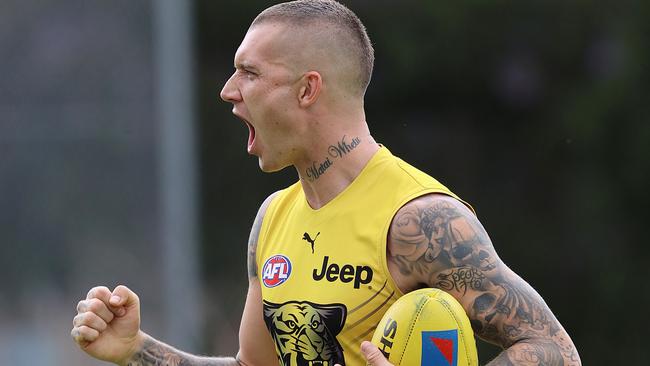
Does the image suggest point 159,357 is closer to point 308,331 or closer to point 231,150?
point 308,331

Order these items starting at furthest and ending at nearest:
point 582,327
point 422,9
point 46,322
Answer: point 422,9, point 582,327, point 46,322

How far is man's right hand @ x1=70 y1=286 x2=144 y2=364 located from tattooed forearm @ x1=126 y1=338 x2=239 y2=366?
3 cm

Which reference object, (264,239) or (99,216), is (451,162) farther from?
(264,239)

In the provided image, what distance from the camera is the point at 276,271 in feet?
14.3

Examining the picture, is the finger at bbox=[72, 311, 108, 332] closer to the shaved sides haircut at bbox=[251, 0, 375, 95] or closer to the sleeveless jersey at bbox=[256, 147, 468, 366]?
the sleeveless jersey at bbox=[256, 147, 468, 366]

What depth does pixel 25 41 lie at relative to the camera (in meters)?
10.4

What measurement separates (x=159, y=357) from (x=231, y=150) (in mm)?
9185

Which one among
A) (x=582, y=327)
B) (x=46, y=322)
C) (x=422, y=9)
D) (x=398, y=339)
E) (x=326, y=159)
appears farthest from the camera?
(x=422, y=9)

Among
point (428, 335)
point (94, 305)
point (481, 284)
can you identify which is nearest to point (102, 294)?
point (94, 305)

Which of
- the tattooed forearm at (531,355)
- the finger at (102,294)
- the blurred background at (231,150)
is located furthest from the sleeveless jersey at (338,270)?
the blurred background at (231,150)

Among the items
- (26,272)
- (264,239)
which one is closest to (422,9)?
(26,272)

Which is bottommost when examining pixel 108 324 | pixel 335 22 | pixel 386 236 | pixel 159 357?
pixel 159 357

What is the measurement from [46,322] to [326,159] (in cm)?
631

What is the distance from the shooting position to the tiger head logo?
4125mm
